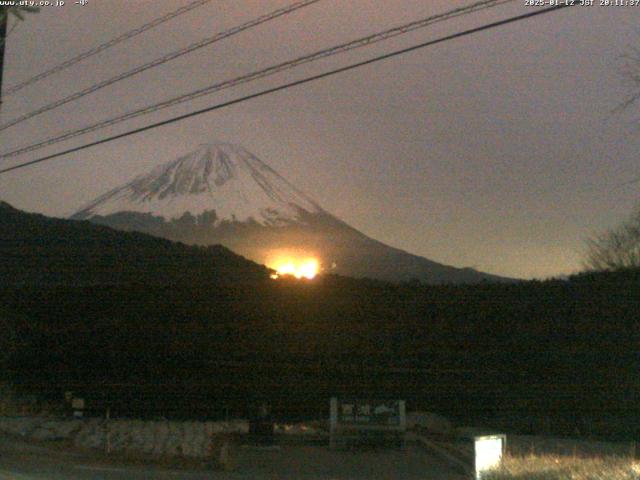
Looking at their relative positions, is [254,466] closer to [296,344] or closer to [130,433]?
[130,433]

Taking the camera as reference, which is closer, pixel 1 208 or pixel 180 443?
pixel 180 443

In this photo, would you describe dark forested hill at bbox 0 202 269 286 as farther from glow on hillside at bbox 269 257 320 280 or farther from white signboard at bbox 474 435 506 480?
white signboard at bbox 474 435 506 480

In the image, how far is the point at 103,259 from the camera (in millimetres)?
25391

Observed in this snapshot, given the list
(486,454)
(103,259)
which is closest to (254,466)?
(486,454)

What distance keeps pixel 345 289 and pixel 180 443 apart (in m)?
→ 5.88

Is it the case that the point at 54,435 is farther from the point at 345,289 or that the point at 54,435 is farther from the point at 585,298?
the point at 585,298

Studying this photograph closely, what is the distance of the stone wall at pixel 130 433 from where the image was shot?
17562 millimetres

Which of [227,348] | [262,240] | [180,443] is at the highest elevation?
[262,240]

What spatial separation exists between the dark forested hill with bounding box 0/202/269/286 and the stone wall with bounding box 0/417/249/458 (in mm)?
4141

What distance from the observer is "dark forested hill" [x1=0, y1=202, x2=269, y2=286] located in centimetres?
2422

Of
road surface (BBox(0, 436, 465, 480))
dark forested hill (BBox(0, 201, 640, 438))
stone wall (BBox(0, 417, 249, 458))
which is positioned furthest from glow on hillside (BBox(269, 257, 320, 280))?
road surface (BBox(0, 436, 465, 480))

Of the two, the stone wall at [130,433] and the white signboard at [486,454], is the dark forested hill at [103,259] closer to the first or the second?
the stone wall at [130,433]

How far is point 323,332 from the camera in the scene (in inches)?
864

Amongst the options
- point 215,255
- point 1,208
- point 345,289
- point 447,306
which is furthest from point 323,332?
point 1,208
